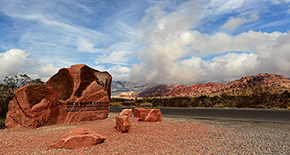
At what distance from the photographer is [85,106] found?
462 inches

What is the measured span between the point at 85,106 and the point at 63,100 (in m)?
1.40

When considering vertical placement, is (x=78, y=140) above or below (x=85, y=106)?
below

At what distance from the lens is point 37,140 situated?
7176 mm

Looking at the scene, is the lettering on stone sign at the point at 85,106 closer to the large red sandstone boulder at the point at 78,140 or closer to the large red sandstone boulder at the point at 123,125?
the large red sandstone boulder at the point at 123,125

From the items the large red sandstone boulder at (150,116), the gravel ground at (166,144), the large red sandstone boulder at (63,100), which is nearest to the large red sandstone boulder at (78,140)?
the gravel ground at (166,144)

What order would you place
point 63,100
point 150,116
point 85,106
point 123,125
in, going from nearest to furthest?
point 123,125 < point 63,100 < point 85,106 < point 150,116

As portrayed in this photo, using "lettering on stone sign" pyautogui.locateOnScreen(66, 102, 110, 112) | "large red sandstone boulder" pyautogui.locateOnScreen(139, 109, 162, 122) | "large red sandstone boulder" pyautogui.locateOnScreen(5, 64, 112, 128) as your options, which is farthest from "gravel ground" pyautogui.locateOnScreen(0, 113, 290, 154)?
"large red sandstone boulder" pyautogui.locateOnScreen(139, 109, 162, 122)

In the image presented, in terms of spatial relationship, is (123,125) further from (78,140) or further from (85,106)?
(85,106)

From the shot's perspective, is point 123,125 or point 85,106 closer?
point 123,125

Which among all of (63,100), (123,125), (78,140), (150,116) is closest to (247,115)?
(150,116)

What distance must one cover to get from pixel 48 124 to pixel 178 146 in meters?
7.78

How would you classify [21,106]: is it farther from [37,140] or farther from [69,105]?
[37,140]

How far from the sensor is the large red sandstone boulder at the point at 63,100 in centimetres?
998

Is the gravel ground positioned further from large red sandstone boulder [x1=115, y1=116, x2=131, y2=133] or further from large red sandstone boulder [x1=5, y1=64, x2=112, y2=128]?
large red sandstone boulder [x1=5, y1=64, x2=112, y2=128]
